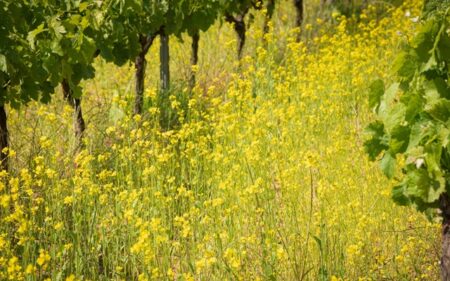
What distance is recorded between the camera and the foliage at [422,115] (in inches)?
109

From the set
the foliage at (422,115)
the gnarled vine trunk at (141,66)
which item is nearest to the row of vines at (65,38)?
the gnarled vine trunk at (141,66)

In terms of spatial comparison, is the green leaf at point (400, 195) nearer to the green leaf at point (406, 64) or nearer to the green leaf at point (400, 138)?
the green leaf at point (400, 138)

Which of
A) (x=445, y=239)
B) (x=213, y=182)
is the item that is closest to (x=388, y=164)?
(x=445, y=239)

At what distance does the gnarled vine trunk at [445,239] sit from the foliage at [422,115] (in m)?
0.03

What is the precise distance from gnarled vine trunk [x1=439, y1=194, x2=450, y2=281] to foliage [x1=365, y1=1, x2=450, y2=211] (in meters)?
0.03

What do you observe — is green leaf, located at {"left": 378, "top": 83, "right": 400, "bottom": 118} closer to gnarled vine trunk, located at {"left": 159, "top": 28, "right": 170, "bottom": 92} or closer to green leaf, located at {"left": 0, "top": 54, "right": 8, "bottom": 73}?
green leaf, located at {"left": 0, "top": 54, "right": 8, "bottom": 73}

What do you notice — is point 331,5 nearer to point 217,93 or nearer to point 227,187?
point 217,93

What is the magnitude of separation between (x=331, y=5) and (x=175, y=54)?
2.14 m

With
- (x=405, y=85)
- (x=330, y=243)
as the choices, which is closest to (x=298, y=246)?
(x=330, y=243)

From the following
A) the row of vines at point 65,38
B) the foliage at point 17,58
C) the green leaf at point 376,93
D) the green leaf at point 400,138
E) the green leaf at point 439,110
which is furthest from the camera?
the row of vines at point 65,38

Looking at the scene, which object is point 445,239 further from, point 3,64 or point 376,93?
point 3,64

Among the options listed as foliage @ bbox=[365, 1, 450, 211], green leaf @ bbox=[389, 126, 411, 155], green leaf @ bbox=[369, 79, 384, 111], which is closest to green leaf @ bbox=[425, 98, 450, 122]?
foliage @ bbox=[365, 1, 450, 211]

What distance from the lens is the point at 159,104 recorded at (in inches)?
259

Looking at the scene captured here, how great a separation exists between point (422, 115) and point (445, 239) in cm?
55
